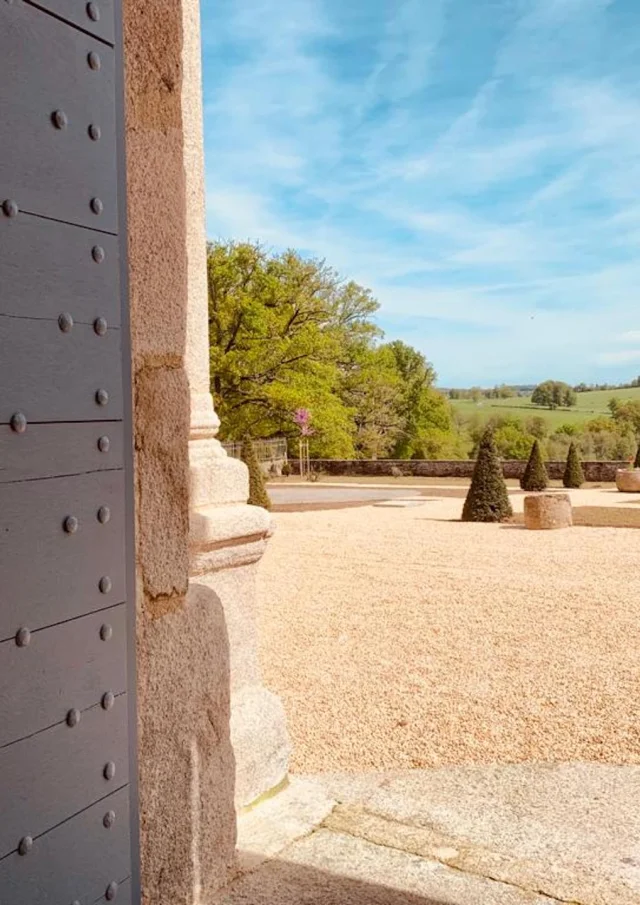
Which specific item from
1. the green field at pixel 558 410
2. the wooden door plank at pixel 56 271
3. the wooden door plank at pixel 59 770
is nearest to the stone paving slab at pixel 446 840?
the wooden door plank at pixel 59 770

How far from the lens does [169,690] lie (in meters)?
1.75

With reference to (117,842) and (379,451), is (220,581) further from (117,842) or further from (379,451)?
(379,451)

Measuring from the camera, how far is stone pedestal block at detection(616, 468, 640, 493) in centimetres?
1920

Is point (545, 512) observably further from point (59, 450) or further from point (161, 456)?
point (59, 450)

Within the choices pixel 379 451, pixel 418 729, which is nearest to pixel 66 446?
pixel 418 729

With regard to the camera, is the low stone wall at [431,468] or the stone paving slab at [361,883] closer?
the stone paving slab at [361,883]

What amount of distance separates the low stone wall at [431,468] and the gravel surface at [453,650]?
12926 mm

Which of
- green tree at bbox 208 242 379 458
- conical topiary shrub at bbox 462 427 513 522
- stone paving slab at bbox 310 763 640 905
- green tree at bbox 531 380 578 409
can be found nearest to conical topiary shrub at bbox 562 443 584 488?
green tree at bbox 208 242 379 458

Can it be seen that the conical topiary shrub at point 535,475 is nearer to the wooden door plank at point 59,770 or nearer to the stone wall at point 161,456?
the stone wall at point 161,456

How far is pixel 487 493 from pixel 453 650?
26.1 ft

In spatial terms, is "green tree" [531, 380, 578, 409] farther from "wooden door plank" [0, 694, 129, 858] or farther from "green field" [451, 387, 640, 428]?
"wooden door plank" [0, 694, 129, 858]

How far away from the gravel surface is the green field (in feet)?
147

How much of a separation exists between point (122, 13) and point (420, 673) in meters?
4.28

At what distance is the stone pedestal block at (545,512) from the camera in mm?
12078
